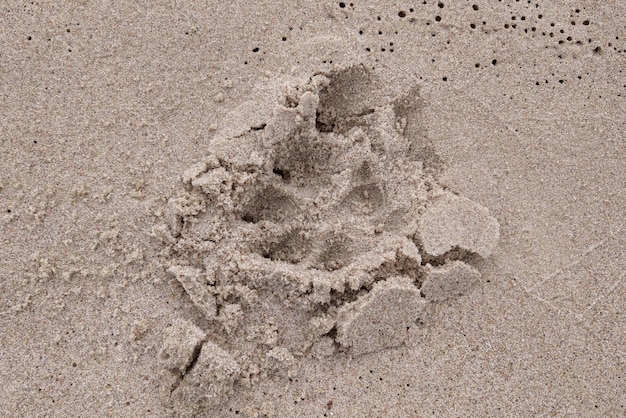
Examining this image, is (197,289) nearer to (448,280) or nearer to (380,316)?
(380,316)

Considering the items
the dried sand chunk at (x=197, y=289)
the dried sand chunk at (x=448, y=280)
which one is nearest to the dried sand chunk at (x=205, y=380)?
the dried sand chunk at (x=197, y=289)

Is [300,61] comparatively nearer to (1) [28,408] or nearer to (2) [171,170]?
(2) [171,170]

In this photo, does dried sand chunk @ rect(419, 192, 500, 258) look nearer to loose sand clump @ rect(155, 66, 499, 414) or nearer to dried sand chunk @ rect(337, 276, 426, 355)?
loose sand clump @ rect(155, 66, 499, 414)

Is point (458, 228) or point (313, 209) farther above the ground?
point (313, 209)

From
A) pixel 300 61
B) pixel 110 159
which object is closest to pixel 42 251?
pixel 110 159

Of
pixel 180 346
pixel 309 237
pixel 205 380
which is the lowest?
pixel 205 380

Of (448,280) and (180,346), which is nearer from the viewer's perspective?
(180,346)

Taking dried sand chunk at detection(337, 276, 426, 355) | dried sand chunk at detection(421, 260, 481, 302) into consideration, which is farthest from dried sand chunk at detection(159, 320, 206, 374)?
dried sand chunk at detection(421, 260, 481, 302)

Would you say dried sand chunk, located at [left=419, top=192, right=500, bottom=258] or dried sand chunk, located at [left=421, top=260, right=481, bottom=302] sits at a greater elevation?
dried sand chunk, located at [left=419, top=192, right=500, bottom=258]

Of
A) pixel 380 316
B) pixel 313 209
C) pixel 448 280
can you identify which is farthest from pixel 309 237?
pixel 448 280
